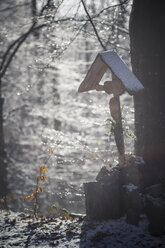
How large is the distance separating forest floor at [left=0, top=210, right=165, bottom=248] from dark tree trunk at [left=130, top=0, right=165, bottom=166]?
1340 mm

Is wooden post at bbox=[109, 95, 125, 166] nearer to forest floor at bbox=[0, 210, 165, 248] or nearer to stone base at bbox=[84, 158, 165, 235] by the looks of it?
stone base at bbox=[84, 158, 165, 235]

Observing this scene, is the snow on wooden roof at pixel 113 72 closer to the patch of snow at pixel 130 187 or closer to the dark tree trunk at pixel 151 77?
the dark tree trunk at pixel 151 77

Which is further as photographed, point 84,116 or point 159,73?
point 84,116

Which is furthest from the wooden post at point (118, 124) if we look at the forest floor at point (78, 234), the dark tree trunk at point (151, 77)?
the forest floor at point (78, 234)

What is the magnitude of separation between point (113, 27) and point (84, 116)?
9483mm

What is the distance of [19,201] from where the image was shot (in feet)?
39.1

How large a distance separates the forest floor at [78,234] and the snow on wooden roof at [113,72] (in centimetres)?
217

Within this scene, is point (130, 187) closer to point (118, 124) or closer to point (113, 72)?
point (118, 124)

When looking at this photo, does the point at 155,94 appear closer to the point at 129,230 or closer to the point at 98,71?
the point at 98,71

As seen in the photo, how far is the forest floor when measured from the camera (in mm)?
3623

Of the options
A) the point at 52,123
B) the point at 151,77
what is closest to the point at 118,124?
the point at 151,77

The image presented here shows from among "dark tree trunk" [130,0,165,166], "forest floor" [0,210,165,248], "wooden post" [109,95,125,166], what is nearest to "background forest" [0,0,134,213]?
"dark tree trunk" [130,0,165,166]

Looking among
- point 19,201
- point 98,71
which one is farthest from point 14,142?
point 98,71

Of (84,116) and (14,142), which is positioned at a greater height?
(84,116)
